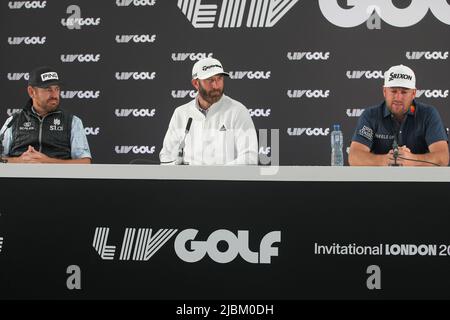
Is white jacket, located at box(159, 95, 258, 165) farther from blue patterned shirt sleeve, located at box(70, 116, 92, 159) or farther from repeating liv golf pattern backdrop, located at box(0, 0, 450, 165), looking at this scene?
repeating liv golf pattern backdrop, located at box(0, 0, 450, 165)

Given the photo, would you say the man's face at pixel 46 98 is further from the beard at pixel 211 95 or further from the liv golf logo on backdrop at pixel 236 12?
the liv golf logo on backdrop at pixel 236 12

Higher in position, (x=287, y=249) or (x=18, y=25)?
(x=18, y=25)

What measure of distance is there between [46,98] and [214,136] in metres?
1.08

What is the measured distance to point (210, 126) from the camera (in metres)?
4.23

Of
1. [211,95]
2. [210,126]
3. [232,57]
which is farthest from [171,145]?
[232,57]

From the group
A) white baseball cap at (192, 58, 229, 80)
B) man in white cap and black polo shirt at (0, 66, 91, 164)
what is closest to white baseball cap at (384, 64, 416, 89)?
white baseball cap at (192, 58, 229, 80)

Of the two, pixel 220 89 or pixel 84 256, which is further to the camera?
pixel 220 89

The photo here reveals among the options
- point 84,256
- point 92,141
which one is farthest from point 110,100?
point 84,256

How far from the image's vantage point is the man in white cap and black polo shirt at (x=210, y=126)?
402 cm

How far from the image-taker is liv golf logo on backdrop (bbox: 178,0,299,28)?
5516mm

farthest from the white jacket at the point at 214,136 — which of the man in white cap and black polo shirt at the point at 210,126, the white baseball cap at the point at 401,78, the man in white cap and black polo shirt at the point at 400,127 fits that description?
the white baseball cap at the point at 401,78

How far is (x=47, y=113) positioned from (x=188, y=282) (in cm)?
210

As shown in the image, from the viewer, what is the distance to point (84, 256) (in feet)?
8.44
